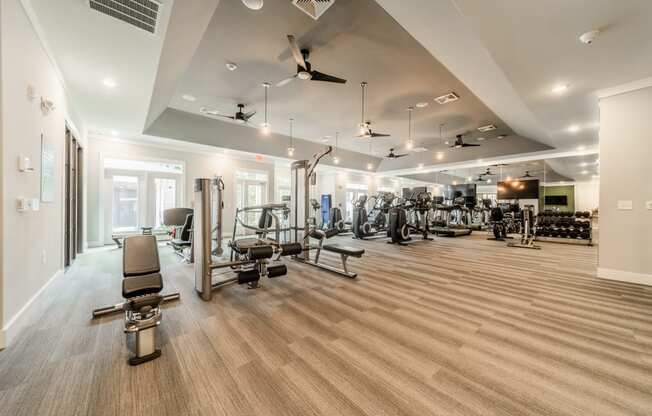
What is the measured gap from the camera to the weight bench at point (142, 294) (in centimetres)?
177

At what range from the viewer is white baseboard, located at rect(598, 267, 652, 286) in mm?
3609

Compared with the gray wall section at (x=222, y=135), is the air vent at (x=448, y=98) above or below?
above

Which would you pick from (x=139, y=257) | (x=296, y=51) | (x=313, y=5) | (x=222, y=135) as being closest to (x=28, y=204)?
(x=139, y=257)

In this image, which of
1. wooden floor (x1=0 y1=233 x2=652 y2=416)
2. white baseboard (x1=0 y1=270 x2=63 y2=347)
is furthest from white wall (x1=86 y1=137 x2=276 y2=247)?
white baseboard (x1=0 y1=270 x2=63 y2=347)

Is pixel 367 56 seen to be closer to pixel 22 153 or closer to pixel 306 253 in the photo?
pixel 306 253

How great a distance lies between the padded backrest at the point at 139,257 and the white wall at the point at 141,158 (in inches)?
232

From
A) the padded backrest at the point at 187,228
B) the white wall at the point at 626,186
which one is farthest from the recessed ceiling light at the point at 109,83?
the white wall at the point at 626,186

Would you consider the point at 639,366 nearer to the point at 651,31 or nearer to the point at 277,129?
the point at 651,31

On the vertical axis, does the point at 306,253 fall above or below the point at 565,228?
below

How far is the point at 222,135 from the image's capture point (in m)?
7.42

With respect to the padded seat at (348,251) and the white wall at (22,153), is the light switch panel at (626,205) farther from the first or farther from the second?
the white wall at (22,153)

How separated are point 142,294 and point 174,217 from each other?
4910mm

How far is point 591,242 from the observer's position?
7.12m

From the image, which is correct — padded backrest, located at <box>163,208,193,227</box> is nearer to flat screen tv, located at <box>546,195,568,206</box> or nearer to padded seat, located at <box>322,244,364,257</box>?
padded seat, located at <box>322,244,364,257</box>
